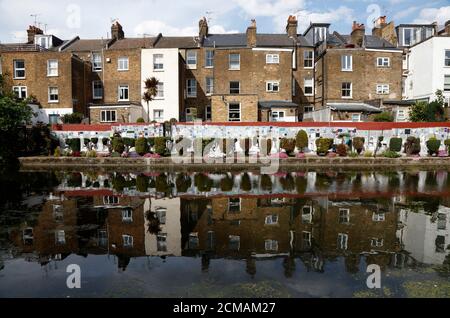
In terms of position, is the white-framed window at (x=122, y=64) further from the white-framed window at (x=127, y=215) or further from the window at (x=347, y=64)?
the white-framed window at (x=127, y=215)

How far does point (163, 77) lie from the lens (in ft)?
133

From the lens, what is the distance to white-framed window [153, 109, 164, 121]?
40812 millimetres

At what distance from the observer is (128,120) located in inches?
1486

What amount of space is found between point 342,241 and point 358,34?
37785 mm

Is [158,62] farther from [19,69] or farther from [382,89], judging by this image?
[382,89]

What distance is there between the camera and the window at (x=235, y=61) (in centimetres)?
4103

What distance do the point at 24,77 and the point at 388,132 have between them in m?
34.7

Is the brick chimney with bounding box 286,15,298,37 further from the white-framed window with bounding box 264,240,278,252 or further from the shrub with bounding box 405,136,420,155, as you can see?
the white-framed window with bounding box 264,240,278,252

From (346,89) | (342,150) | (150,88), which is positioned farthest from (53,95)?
(346,89)

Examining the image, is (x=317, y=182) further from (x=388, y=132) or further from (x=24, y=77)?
(x=24, y=77)

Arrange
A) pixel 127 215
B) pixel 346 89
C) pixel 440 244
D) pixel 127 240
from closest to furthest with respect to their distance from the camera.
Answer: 1. pixel 440 244
2. pixel 127 240
3. pixel 127 215
4. pixel 346 89

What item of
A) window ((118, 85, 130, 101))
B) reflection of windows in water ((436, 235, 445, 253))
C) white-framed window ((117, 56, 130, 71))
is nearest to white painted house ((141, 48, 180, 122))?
white-framed window ((117, 56, 130, 71))

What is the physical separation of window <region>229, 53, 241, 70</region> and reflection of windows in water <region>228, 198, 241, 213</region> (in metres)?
27.5
